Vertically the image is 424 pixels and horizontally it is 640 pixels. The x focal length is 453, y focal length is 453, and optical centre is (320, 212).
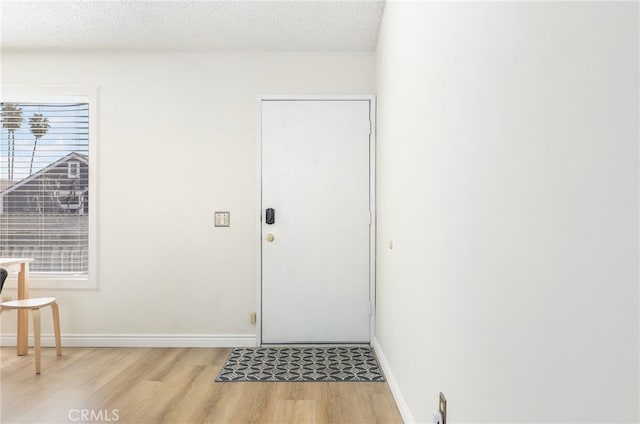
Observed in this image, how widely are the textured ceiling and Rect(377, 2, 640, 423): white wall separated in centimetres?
139

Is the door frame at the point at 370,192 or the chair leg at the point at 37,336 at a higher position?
the door frame at the point at 370,192

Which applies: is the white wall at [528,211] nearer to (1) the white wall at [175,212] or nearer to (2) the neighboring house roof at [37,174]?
(1) the white wall at [175,212]

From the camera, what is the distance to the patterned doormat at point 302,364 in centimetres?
294

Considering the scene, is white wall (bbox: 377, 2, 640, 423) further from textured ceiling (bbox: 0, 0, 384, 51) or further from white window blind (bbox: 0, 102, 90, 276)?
white window blind (bbox: 0, 102, 90, 276)

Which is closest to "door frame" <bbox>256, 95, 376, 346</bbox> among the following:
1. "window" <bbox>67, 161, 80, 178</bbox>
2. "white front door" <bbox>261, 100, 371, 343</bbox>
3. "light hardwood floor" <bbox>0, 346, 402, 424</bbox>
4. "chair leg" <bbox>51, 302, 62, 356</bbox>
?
"white front door" <bbox>261, 100, 371, 343</bbox>

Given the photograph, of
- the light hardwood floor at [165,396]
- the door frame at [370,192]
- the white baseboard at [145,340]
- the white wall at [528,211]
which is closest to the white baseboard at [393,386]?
the light hardwood floor at [165,396]

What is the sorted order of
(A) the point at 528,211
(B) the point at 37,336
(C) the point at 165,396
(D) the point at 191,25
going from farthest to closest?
1. (D) the point at 191,25
2. (B) the point at 37,336
3. (C) the point at 165,396
4. (A) the point at 528,211

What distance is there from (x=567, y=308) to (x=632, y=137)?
32 centimetres

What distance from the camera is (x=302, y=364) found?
3.22 meters

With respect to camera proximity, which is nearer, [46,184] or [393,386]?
[393,386]

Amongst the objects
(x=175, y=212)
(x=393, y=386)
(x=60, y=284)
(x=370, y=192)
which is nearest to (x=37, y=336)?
(x=60, y=284)

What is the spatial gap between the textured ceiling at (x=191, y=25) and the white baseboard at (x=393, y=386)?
237 centimetres

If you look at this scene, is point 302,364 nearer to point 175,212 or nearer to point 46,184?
point 175,212

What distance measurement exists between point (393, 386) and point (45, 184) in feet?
11.0
